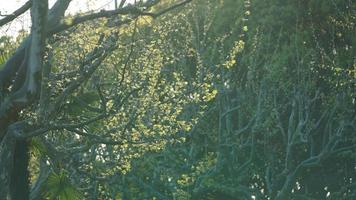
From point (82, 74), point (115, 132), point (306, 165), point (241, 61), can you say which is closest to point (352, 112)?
point (306, 165)

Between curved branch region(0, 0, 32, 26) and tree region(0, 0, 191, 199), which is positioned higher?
curved branch region(0, 0, 32, 26)

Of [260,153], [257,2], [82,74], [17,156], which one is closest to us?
[82,74]

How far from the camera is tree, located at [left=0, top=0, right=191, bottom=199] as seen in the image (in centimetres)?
1480

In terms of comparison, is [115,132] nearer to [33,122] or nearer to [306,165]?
[33,122]

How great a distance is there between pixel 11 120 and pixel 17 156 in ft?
4.39

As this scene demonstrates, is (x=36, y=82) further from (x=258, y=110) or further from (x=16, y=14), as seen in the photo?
(x=258, y=110)

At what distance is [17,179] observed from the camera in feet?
56.6

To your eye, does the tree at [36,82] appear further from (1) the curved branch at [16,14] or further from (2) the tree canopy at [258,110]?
(2) the tree canopy at [258,110]

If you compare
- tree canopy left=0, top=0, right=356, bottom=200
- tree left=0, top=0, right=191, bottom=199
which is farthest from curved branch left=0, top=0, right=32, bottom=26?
tree canopy left=0, top=0, right=356, bottom=200

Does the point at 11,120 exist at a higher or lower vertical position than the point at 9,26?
lower

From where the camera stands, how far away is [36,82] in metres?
15.0

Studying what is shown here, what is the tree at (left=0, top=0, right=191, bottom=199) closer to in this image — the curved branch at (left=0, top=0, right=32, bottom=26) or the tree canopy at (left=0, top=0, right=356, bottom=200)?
the curved branch at (left=0, top=0, right=32, bottom=26)

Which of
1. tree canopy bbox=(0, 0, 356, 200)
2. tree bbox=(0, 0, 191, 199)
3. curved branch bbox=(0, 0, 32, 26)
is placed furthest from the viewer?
tree canopy bbox=(0, 0, 356, 200)

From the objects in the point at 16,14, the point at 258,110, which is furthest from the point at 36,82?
the point at 258,110
